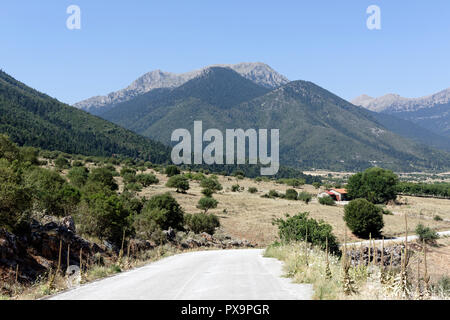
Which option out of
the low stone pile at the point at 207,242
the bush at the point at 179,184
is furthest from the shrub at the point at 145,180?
the low stone pile at the point at 207,242

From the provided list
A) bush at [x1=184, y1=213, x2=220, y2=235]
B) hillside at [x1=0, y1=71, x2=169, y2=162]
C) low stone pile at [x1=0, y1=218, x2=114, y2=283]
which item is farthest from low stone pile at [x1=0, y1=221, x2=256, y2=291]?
hillside at [x1=0, y1=71, x2=169, y2=162]

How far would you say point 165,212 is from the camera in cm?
3528

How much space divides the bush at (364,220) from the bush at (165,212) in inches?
990

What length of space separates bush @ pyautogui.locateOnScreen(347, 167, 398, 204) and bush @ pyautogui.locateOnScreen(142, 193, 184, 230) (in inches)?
2342

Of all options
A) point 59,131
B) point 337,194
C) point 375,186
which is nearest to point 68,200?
point 375,186

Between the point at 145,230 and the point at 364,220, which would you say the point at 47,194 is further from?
the point at 364,220

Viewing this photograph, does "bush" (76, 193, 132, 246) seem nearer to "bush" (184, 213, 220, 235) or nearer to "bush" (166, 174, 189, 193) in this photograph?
"bush" (184, 213, 220, 235)

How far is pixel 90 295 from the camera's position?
9.03m

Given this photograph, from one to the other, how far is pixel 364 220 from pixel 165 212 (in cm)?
2829

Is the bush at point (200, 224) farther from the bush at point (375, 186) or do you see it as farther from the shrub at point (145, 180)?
the bush at point (375, 186)
